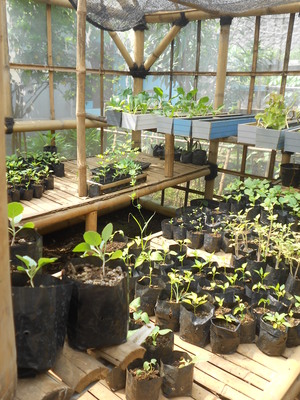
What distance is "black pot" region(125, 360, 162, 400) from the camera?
5.80ft

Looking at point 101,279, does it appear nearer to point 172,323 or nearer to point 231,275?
point 172,323

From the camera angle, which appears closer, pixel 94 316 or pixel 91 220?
pixel 94 316

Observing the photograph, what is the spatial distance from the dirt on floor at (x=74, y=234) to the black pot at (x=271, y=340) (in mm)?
2344

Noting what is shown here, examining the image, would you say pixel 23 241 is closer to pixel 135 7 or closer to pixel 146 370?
pixel 146 370

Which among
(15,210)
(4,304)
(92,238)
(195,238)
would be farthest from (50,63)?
(4,304)

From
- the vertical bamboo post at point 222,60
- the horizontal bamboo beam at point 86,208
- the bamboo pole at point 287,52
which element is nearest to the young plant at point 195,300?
the horizontal bamboo beam at point 86,208

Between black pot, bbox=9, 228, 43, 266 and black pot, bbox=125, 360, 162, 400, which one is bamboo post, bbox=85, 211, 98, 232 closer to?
black pot, bbox=9, 228, 43, 266

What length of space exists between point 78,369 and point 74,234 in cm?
441

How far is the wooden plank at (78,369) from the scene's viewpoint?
1.21 m

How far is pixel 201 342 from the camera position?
2.26 m

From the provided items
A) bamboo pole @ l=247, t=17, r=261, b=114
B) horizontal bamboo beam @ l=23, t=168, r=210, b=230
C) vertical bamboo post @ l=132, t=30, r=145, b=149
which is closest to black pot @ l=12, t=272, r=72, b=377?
horizontal bamboo beam @ l=23, t=168, r=210, b=230

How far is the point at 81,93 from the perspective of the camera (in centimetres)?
382

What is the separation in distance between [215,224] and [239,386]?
1.93 metres

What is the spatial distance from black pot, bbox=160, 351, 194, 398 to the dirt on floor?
2617mm
